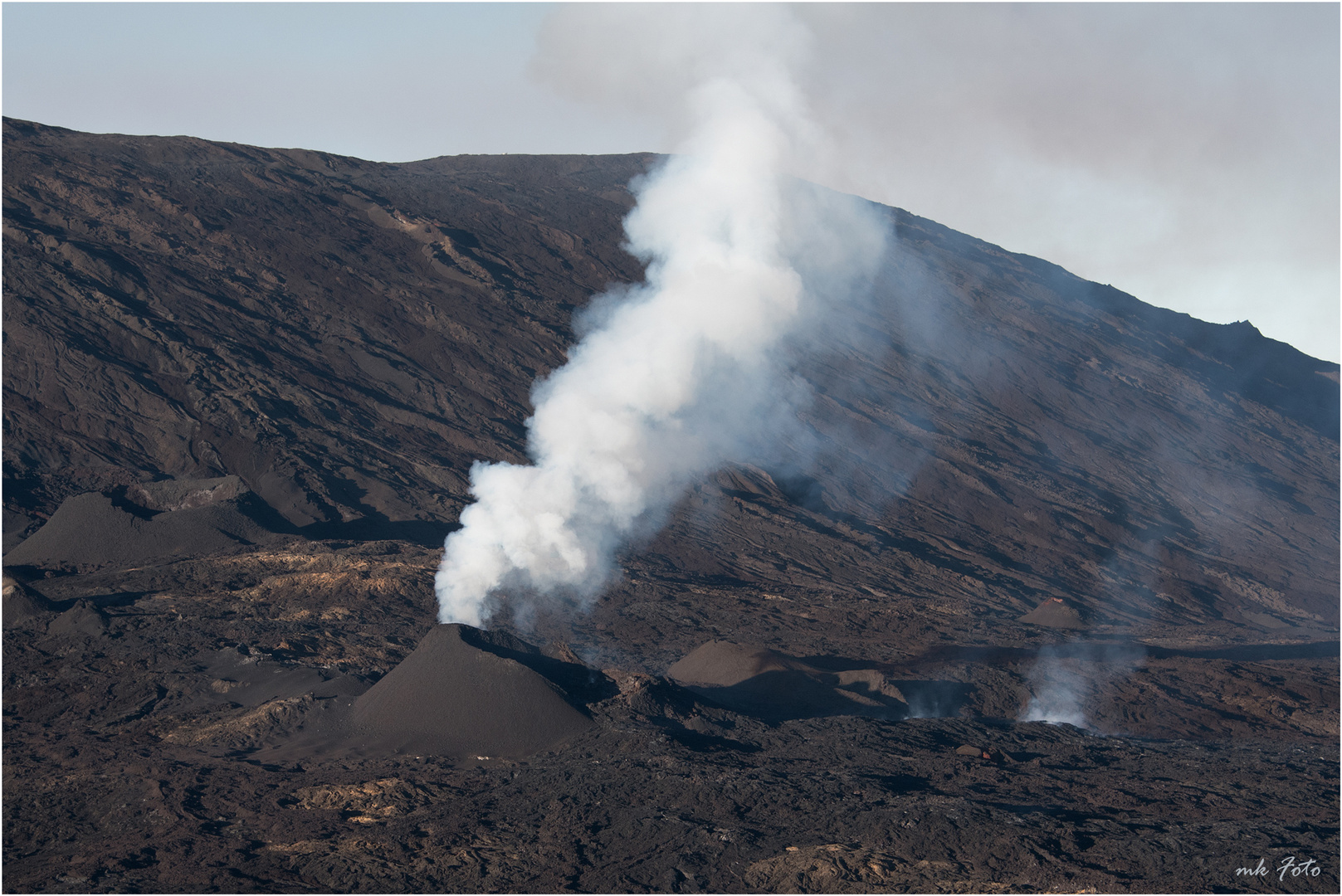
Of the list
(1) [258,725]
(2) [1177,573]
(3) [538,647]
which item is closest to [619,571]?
(3) [538,647]

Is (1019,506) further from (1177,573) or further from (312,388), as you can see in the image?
(312,388)

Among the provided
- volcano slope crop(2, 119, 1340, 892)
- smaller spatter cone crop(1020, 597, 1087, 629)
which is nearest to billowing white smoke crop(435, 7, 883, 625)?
volcano slope crop(2, 119, 1340, 892)

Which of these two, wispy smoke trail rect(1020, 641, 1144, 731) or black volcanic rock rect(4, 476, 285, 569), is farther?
black volcanic rock rect(4, 476, 285, 569)
